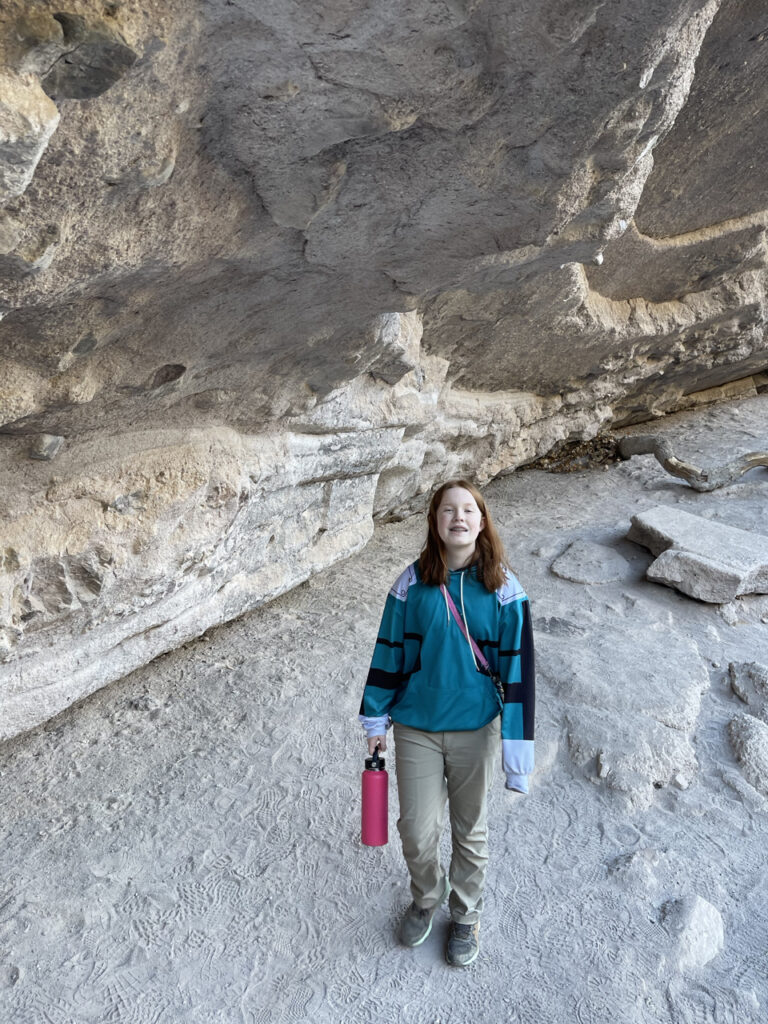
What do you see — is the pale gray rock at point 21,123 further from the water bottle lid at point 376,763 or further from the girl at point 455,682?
the water bottle lid at point 376,763

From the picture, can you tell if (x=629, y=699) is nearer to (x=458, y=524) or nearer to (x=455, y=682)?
(x=455, y=682)

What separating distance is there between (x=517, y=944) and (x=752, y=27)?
3.38m

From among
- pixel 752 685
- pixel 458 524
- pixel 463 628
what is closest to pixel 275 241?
pixel 458 524

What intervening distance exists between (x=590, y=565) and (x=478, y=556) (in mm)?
2984

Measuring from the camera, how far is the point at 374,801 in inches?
87.5

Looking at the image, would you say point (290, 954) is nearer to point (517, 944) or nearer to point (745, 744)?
point (517, 944)

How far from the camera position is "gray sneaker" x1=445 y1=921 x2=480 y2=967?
7.65 feet

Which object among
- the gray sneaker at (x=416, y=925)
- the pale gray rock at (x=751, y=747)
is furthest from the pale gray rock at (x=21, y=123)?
the pale gray rock at (x=751, y=747)

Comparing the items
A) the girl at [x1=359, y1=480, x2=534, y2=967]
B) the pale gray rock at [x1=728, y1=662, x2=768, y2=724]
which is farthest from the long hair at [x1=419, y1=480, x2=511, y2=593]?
the pale gray rock at [x1=728, y1=662, x2=768, y2=724]

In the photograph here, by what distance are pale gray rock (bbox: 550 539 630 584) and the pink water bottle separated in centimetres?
295

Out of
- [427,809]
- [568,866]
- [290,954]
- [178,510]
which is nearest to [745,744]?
[568,866]

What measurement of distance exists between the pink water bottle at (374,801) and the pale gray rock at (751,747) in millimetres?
1784

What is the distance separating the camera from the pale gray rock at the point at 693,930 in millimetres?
2389

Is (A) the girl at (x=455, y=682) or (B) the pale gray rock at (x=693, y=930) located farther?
(B) the pale gray rock at (x=693, y=930)
